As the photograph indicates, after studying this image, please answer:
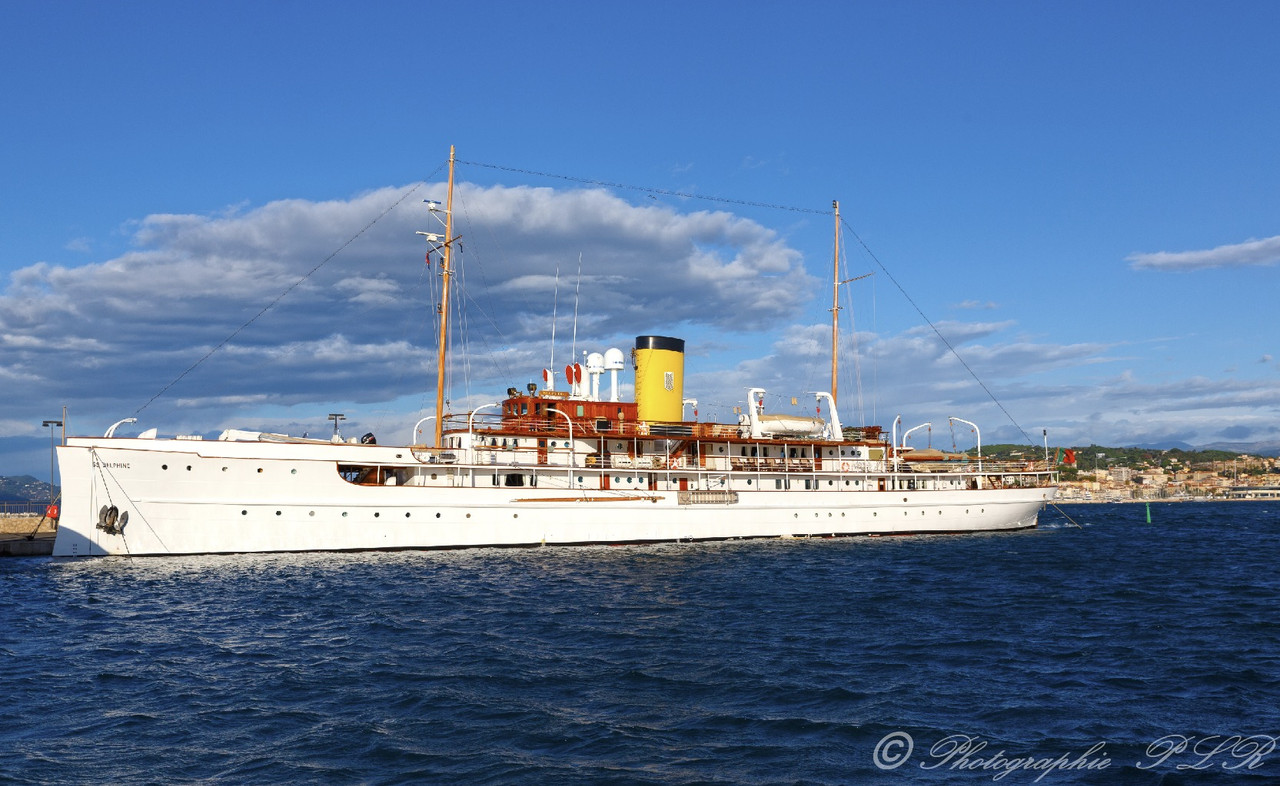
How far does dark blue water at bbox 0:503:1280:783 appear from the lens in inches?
418

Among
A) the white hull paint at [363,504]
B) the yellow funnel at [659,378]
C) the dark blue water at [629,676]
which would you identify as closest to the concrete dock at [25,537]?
the white hull paint at [363,504]

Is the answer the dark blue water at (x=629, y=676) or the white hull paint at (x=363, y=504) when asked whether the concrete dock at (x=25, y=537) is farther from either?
the dark blue water at (x=629, y=676)

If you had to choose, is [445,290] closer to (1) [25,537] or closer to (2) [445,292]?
(2) [445,292]

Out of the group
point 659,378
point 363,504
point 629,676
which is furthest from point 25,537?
point 629,676

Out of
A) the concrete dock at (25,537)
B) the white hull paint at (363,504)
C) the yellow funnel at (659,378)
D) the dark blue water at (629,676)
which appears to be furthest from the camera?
the yellow funnel at (659,378)

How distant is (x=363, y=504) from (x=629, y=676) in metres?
19.7

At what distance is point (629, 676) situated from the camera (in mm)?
14703

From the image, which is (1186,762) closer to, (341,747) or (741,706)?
(741,706)

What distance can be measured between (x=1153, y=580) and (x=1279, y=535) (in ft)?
111

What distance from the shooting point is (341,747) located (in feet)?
36.6

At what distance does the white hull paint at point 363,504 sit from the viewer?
96.4ft

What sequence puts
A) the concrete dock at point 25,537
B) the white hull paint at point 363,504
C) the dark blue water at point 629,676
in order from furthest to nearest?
the concrete dock at point 25,537
the white hull paint at point 363,504
the dark blue water at point 629,676

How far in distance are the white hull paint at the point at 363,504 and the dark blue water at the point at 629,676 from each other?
2.55m

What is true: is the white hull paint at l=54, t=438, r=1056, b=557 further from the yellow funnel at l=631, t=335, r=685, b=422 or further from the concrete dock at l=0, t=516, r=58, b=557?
the concrete dock at l=0, t=516, r=58, b=557
